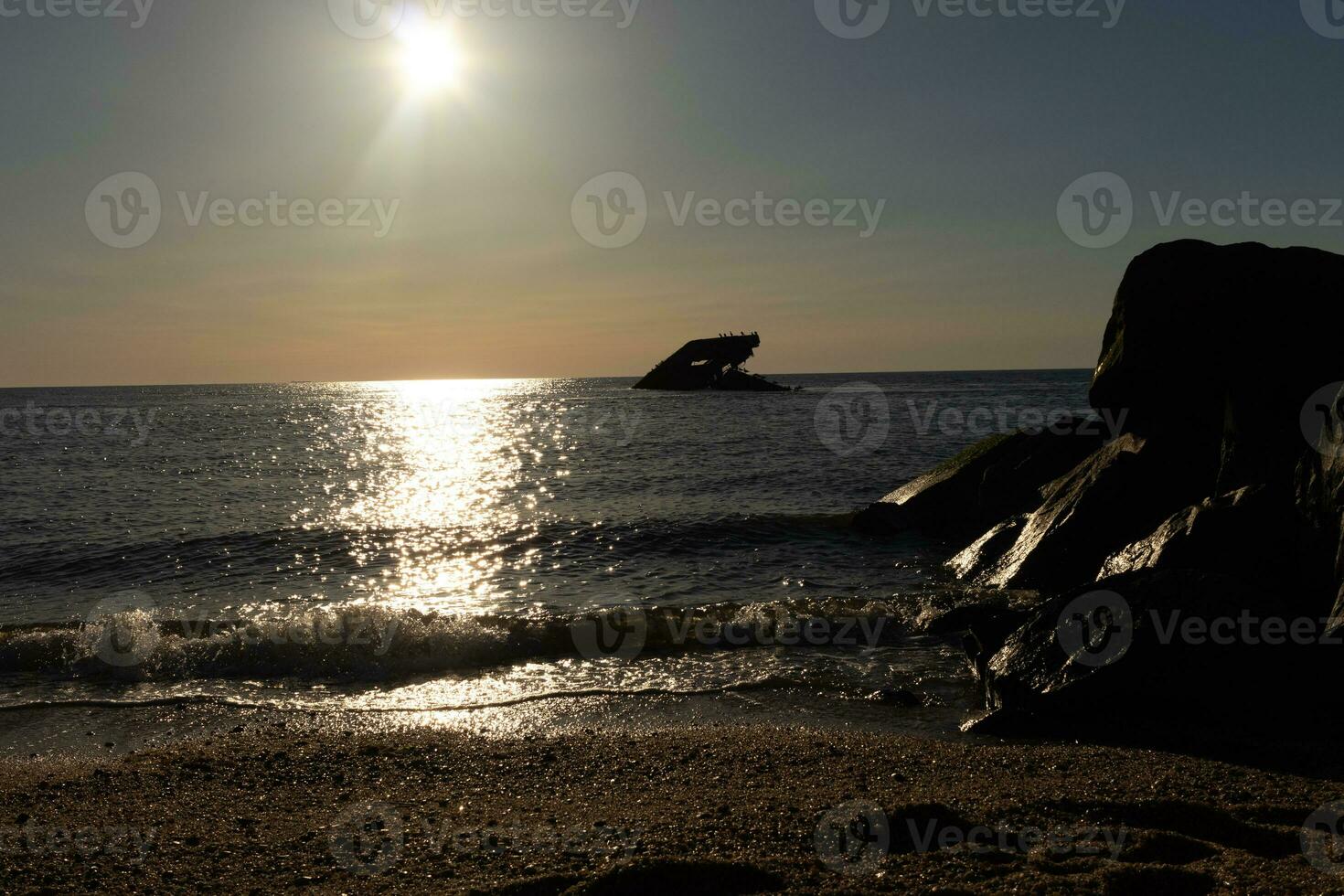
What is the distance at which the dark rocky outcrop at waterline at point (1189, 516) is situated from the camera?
7766 millimetres

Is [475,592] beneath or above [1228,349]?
beneath

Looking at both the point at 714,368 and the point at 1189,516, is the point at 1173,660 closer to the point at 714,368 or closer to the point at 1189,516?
the point at 1189,516

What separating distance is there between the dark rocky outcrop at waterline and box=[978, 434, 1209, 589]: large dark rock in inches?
1.0

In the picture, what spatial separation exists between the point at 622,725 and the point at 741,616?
443cm

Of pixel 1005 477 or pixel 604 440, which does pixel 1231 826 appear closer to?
pixel 1005 477

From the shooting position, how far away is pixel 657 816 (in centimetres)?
601

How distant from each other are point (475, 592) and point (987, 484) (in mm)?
10507

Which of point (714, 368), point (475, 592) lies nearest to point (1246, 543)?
point (475, 592)

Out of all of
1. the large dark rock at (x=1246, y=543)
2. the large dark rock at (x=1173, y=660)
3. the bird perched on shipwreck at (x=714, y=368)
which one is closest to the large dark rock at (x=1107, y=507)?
the large dark rock at (x=1246, y=543)

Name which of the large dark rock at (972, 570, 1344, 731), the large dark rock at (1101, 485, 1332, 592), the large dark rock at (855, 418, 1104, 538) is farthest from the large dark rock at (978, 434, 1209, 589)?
the large dark rock at (972, 570, 1344, 731)

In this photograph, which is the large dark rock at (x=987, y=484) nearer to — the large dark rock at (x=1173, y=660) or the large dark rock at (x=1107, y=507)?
the large dark rock at (x=1107, y=507)

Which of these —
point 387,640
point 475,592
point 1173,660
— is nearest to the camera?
point 1173,660

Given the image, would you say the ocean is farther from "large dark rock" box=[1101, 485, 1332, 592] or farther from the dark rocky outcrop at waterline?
"large dark rock" box=[1101, 485, 1332, 592]

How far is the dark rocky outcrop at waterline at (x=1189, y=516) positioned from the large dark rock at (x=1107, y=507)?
0.02 meters
